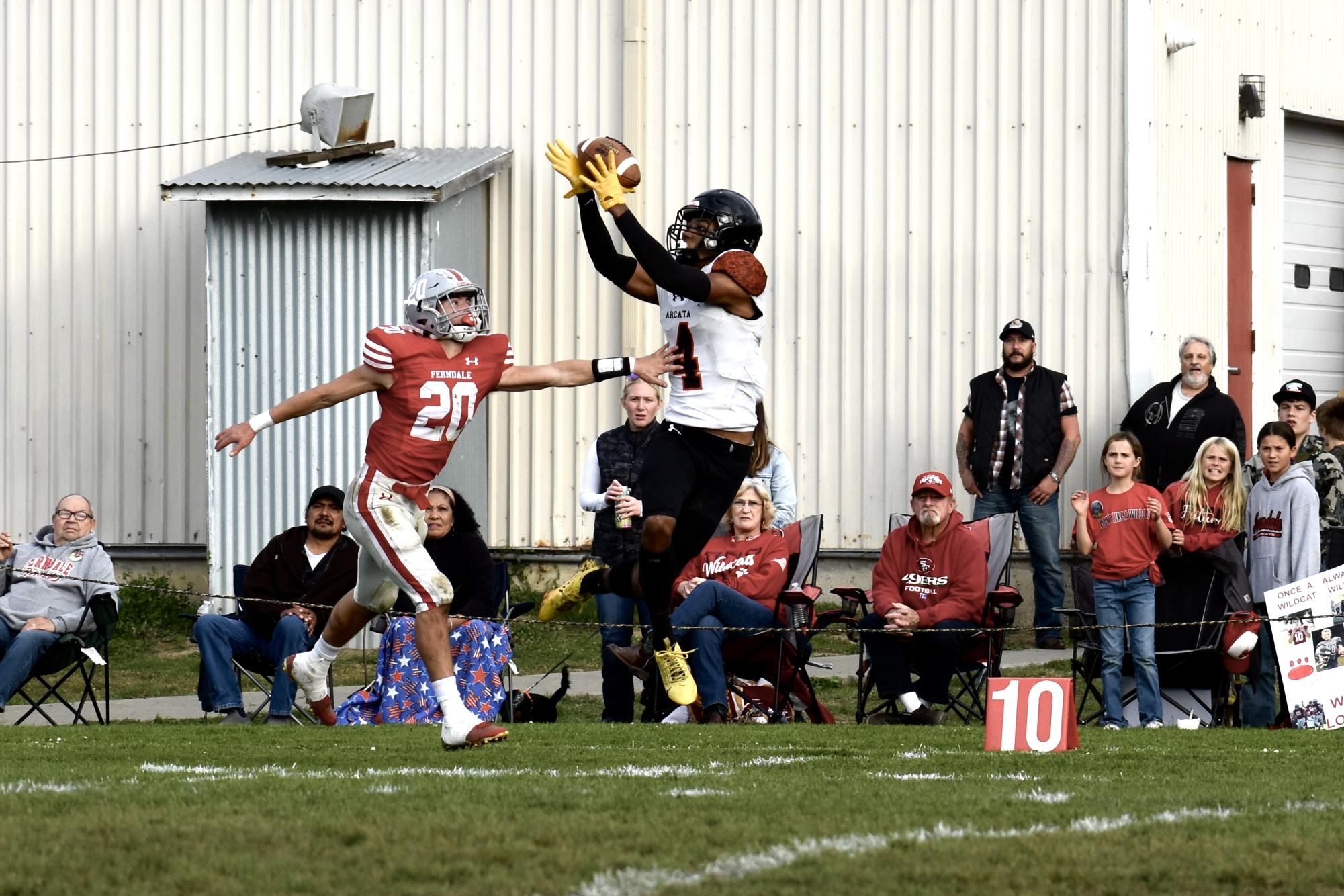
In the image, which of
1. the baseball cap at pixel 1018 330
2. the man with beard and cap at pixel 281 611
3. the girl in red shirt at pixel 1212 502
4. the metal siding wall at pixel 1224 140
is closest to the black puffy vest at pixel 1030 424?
the baseball cap at pixel 1018 330

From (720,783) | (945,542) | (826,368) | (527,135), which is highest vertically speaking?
(527,135)

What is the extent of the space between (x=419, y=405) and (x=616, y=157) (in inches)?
56.5

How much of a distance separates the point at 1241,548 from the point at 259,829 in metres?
7.30

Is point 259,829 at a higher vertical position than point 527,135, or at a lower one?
lower

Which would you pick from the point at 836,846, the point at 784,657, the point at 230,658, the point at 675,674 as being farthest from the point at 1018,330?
the point at 836,846

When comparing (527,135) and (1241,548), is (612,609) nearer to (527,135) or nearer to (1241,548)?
(1241,548)

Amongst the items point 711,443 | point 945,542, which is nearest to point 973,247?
point 945,542

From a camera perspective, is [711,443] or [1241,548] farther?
Answer: [1241,548]

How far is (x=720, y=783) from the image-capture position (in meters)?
6.93

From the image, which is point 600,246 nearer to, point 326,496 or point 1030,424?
point 326,496

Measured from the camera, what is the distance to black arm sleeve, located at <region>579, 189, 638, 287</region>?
29.7 ft

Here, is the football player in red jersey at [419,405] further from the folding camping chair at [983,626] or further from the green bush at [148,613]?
the green bush at [148,613]

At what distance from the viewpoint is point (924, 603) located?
11.3 metres

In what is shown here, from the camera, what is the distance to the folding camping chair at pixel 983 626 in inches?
440
